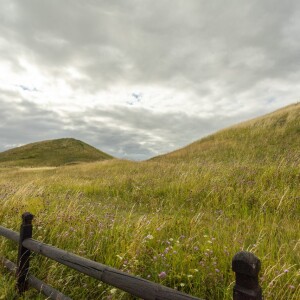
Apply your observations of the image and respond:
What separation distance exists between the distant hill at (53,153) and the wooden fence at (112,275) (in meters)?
62.2

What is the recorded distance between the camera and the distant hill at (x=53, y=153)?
67.2 metres

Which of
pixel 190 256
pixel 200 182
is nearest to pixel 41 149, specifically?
pixel 200 182

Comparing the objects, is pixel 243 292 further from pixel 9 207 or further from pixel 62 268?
pixel 9 207

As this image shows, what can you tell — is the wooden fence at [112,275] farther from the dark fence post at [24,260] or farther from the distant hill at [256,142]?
the distant hill at [256,142]

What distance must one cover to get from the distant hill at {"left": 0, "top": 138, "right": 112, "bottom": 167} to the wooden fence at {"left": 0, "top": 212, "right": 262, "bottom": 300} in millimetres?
62186

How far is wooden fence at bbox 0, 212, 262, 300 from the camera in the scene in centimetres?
196

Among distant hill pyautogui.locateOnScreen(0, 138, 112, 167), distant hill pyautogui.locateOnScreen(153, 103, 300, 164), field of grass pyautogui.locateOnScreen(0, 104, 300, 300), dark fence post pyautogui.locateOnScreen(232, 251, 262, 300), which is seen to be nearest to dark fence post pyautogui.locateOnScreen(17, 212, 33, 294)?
field of grass pyautogui.locateOnScreen(0, 104, 300, 300)

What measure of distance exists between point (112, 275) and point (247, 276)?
154 centimetres

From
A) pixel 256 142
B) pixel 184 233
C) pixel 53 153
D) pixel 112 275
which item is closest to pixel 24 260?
pixel 112 275

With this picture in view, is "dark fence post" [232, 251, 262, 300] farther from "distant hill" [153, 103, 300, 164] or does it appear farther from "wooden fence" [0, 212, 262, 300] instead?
"distant hill" [153, 103, 300, 164]

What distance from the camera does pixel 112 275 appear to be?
2.95 m

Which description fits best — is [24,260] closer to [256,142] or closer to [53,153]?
[256,142]

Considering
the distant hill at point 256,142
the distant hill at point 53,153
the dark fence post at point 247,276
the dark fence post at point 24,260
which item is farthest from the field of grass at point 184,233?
the distant hill at point 53,153

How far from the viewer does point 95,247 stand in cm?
507
